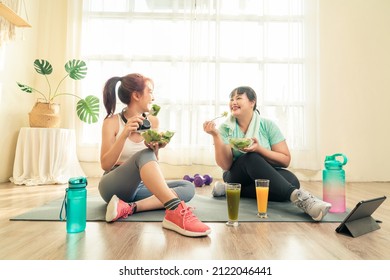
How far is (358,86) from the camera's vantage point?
Result: 146 inches

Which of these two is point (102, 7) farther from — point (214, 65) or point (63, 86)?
point (214, 65)

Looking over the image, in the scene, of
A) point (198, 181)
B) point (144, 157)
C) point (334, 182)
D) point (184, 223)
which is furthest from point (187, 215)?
point (198, 181)

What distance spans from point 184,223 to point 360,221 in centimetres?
83

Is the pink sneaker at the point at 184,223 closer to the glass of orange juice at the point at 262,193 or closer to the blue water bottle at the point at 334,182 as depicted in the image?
the glass of orange juice at the point at 262,193

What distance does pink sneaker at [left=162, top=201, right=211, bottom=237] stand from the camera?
1223 millimetres

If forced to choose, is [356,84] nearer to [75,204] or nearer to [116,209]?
[116,209]

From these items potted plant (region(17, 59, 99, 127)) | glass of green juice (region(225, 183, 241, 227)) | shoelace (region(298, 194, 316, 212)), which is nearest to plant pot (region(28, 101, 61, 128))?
potted plant (region(17, 59, 99, 127))

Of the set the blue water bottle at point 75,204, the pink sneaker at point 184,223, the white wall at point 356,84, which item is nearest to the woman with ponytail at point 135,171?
the pink sneaker at point 184,223

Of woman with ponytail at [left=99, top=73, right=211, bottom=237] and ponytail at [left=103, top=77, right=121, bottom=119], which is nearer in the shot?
woman with ponytail at [left=99, top=73, right=211, bottom=237]

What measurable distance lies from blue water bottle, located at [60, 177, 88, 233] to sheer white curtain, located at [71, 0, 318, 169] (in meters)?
2.24

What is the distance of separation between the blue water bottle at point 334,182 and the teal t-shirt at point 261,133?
0.47 meters

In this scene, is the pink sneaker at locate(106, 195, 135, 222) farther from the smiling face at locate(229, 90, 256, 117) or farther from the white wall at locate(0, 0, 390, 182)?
the white wall at locate(0, 0, 390, 182)

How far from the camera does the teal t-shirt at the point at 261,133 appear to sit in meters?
2.09

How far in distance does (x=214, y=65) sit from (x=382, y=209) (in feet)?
8.09
